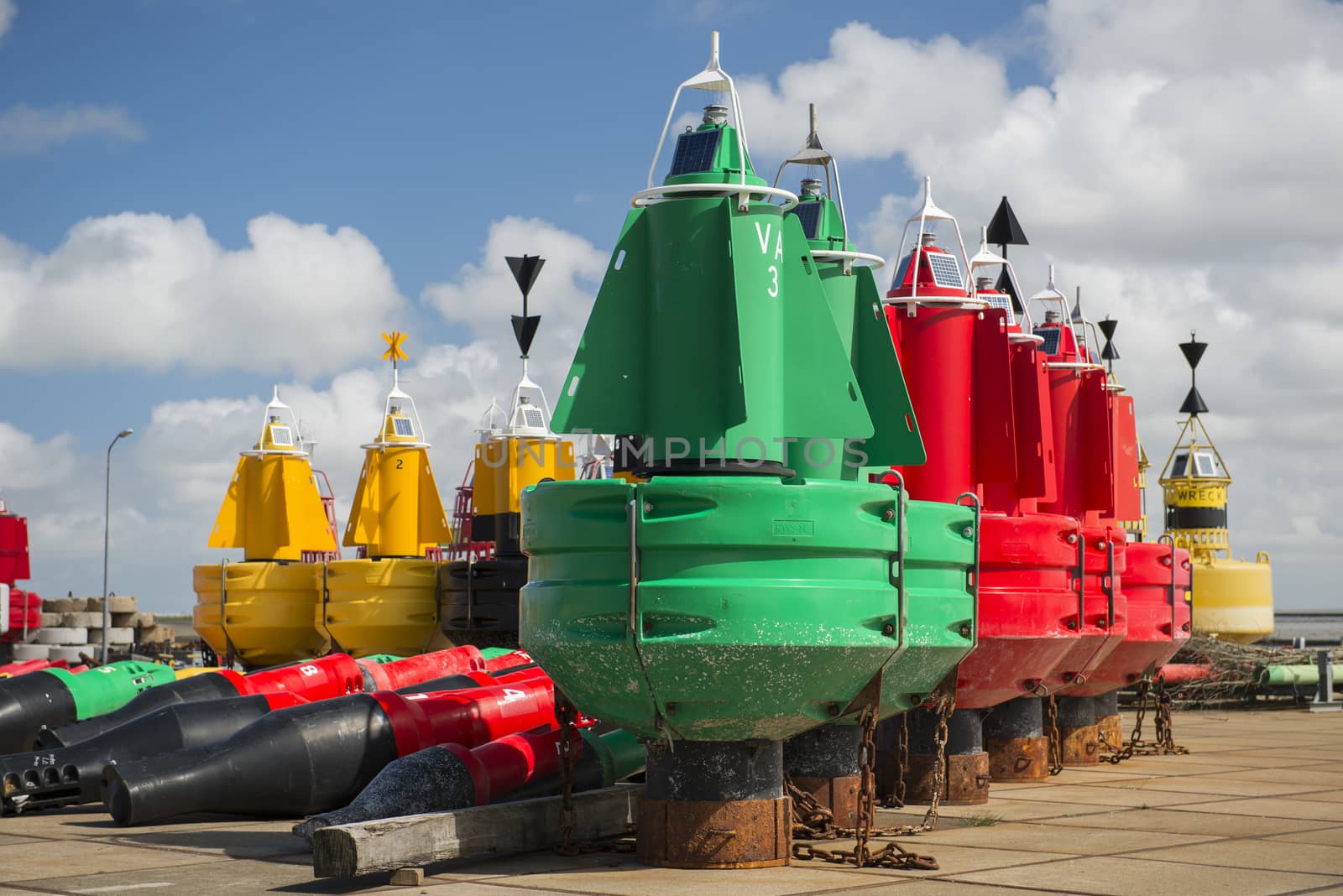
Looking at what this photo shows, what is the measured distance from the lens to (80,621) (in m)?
45.5

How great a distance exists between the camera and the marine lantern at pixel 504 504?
20.2m

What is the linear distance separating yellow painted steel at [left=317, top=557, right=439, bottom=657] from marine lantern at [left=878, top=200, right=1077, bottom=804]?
9965 millimetres

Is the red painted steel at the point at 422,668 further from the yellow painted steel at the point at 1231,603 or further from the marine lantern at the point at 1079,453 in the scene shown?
the yellow painted steel at the point at 1231,603

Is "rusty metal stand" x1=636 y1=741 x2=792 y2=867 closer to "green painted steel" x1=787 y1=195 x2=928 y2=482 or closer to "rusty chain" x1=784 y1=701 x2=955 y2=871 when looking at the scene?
"rusty chain" x1=784 y1=701 x2=955 y2=871

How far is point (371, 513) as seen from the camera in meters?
21.8

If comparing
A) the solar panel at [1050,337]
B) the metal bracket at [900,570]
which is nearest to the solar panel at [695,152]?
the metal bracket at [900,570]

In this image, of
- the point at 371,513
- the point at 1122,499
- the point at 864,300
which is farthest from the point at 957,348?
the point at 371,513

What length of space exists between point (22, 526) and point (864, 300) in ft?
112

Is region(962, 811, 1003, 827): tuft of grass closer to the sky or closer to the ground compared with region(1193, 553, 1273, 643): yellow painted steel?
closer to the ground

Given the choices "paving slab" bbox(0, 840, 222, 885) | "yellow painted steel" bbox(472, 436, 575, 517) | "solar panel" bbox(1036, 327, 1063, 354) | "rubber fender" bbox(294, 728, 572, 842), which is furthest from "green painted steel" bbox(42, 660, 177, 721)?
"solar panel" bbox(1036, 327, 1063, 354)

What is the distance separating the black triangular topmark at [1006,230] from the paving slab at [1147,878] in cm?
939

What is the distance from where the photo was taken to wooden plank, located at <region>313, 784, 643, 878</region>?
7910mm

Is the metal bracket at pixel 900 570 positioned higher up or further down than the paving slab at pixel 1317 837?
higher up

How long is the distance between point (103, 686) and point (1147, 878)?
10.9m
